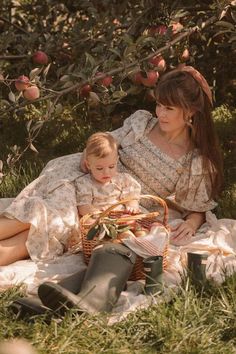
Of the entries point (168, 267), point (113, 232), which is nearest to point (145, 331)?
point (113, 232)

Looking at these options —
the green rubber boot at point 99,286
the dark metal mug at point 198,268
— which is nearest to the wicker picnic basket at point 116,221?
the green rubber boot at point 99,286

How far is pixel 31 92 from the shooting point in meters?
3.93

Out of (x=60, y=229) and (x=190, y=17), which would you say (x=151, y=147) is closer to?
(x=60, y=229)

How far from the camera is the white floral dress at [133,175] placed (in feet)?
11.9

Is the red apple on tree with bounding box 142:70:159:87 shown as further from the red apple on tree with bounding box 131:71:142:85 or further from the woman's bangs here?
the woman's bangs

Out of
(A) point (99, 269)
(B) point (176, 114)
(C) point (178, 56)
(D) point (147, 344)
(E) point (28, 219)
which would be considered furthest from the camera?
(C) point (178, 56)

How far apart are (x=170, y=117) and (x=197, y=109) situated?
16cm

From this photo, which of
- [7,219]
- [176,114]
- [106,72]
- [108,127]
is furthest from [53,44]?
[7,219]

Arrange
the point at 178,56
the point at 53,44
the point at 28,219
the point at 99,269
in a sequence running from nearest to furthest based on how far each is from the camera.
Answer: the point at 99,269
the point at 28,219
the point at 178,56
the point at 53,44

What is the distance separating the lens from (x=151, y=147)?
4070 mm

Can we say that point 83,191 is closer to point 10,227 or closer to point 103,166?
point 103,166

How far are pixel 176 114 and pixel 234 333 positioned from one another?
1409 millimetres

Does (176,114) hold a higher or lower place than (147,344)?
higher

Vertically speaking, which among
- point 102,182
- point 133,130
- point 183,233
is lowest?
point 183,233
